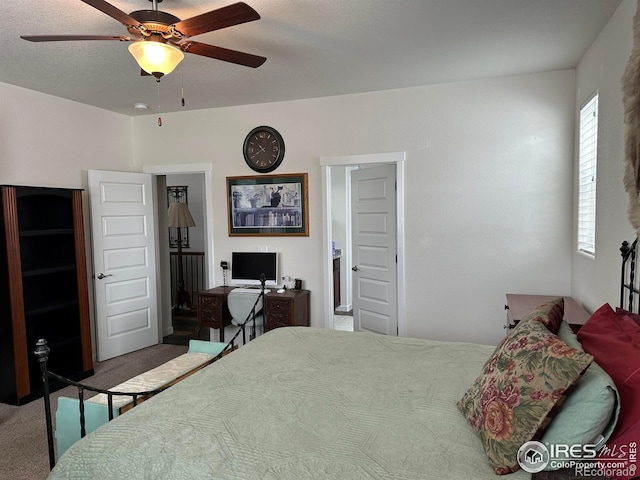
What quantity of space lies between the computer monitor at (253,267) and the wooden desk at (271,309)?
0.13 metres

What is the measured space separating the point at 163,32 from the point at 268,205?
8.17 ft

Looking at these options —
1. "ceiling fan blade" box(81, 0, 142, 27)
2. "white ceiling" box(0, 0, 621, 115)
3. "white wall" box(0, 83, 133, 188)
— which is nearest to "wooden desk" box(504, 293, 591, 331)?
"white ceiling" box(0, 0, 621, 115)

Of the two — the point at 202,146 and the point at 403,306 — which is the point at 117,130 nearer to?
the point at 202,146

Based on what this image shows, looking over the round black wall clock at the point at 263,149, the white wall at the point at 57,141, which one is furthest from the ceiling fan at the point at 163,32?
the round black wall clock at the point at 263,149

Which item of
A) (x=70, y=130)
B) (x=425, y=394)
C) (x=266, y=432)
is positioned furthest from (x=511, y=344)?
(x=70, y=130)

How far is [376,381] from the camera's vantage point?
1881 millimetres

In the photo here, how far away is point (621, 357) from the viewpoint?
4.30 ft

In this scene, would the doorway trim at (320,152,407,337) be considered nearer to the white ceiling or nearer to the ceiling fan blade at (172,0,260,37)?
the white ceiling

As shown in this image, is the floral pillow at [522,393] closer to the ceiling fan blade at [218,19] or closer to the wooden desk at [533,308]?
the wooden desk at [533,308]

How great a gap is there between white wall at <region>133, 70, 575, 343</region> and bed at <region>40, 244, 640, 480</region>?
75.4 inches

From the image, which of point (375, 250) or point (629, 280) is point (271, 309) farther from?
point (629, 280)

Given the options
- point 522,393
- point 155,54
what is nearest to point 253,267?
point 155,54

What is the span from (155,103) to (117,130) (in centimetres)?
73

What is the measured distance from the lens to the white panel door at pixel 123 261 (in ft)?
14.3
